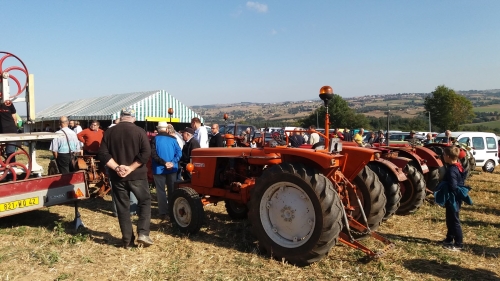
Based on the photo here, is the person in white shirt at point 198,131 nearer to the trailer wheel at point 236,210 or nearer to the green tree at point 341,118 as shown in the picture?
the trailer wheel at point 236,210

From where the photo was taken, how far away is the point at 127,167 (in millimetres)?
4375

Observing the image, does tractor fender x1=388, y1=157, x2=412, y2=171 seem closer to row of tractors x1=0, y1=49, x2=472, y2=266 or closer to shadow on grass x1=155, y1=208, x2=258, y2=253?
row of tractors x1=0, y1=49, x2=472, y2=266

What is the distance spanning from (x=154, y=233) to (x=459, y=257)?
3.62 meters

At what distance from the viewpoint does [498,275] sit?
383 cm

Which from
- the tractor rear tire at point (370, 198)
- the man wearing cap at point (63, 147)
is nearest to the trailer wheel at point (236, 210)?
the tractor rear tire at point (370, 198)

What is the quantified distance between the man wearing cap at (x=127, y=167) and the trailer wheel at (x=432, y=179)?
5.34m

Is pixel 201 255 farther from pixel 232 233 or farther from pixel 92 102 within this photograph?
pixel 92 102

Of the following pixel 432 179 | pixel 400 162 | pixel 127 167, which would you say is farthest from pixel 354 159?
pixel 432 179

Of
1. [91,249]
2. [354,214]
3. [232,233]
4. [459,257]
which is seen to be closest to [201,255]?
[232,233]

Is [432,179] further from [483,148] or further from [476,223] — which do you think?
[483,148]

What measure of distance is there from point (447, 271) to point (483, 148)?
37.1 feet

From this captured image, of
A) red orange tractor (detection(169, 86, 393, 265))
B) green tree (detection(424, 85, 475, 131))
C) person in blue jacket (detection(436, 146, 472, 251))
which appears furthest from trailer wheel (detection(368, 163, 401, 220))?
green tree (detection(424, 85, 475, 131))

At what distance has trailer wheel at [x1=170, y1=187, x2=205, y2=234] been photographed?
4.90m

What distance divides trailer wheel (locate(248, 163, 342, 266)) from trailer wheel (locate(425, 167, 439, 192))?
4372 mm
